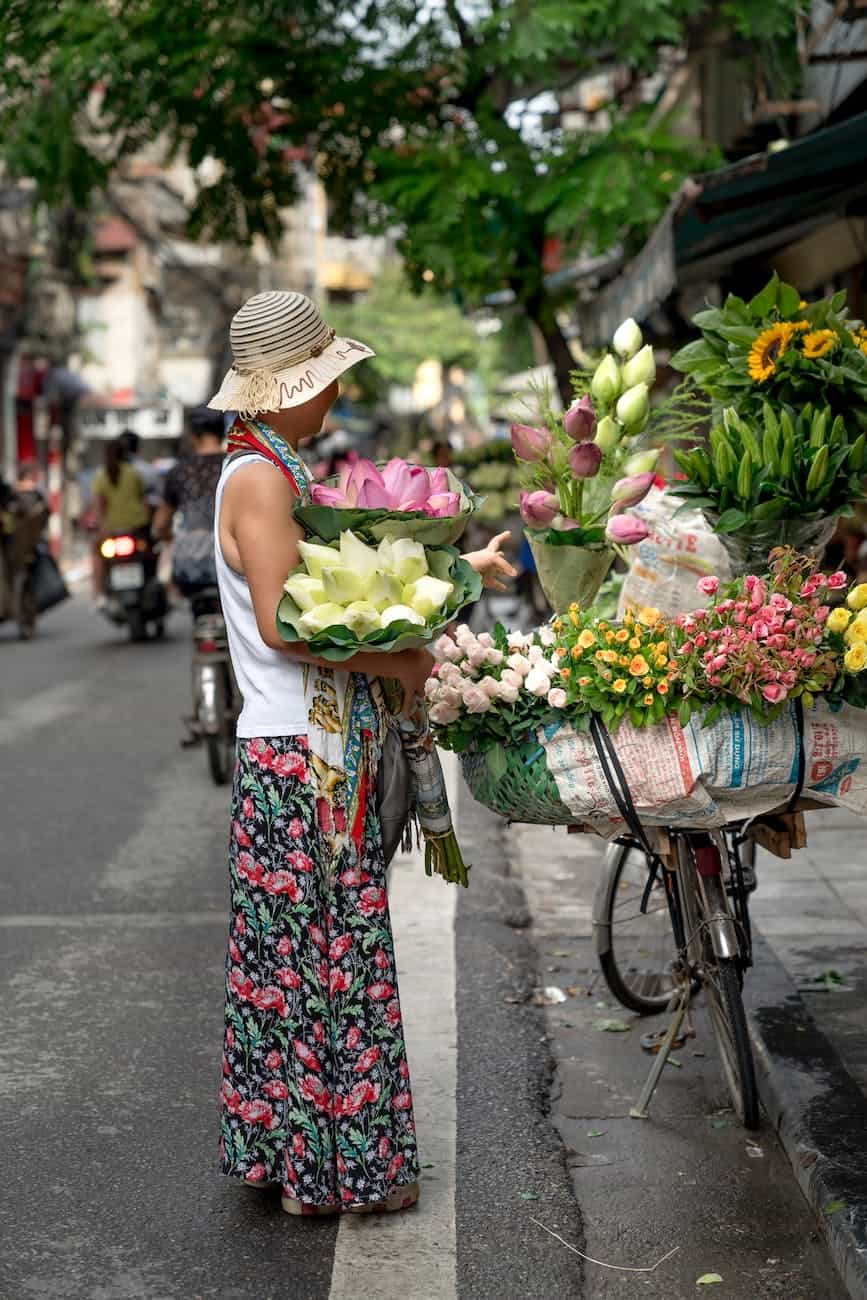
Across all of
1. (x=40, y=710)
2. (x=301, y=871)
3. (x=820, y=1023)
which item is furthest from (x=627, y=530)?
(x=40, y=710)

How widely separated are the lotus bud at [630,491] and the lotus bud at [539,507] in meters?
0.15

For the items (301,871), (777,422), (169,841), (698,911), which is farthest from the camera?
(169,841)

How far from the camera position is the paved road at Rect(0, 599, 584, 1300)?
3828mm

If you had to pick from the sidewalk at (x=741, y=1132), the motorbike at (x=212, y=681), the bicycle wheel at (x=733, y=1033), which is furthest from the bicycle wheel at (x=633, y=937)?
the motorbike at (x=212, y=681)

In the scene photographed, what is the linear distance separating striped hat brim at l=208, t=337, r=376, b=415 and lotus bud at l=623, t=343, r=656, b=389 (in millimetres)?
807

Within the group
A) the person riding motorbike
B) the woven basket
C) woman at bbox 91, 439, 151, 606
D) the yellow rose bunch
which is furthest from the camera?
the person riding motorbike

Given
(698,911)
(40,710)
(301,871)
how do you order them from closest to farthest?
(301,871)
(698,911)
(40,710)

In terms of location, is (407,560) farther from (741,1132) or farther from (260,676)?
(741,1132)

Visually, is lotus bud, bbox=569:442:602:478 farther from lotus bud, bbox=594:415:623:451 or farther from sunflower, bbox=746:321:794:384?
sunflower, bbox=746:321:794:384

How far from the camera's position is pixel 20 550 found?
18.1 metres

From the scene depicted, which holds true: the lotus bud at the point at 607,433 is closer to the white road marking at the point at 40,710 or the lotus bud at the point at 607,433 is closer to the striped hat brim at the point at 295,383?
the striped hat brim at the point at 295,383

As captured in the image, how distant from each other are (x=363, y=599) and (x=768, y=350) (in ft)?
4.83

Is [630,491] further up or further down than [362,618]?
further up

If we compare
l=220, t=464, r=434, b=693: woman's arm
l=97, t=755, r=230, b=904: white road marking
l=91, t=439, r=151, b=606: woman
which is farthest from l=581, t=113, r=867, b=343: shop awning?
l=91, t=439, r=151, b=606: woman
